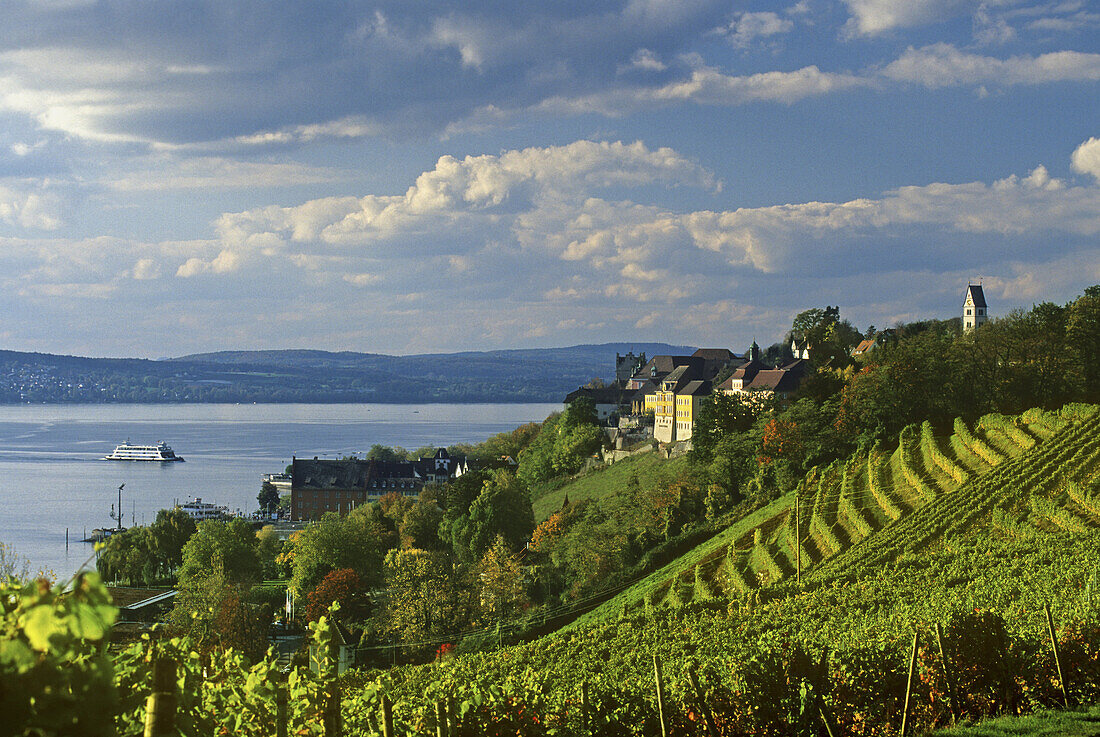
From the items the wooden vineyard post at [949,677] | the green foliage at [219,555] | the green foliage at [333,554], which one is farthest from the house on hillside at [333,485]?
the wooden vineyard post at [949,677]

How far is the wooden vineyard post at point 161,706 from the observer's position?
3.75m

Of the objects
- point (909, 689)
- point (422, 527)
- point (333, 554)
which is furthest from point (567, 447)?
point (909, 689)

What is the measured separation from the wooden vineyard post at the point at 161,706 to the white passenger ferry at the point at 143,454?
178 metres

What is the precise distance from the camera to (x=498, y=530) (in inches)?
2566

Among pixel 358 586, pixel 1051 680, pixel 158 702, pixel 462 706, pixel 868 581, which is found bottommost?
pixel 358 586

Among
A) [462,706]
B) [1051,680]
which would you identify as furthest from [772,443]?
[462,706]

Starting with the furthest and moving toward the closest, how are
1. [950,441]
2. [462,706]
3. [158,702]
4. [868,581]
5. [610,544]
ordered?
[610,544] → [950,441] → [868,581] → [462,706] → [158,702]

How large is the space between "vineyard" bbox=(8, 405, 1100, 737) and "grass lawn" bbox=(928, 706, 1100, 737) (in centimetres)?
34

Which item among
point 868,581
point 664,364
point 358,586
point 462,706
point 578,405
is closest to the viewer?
point 462,706

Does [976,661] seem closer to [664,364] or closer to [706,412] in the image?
[706,412]

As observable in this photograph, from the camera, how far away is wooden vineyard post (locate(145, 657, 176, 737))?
375 centimetres

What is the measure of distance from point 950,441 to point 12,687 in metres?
48.1

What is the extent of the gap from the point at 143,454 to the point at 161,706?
599 ft

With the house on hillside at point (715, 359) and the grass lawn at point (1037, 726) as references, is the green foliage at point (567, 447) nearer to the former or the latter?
the house on hillside at point (715, 359)
